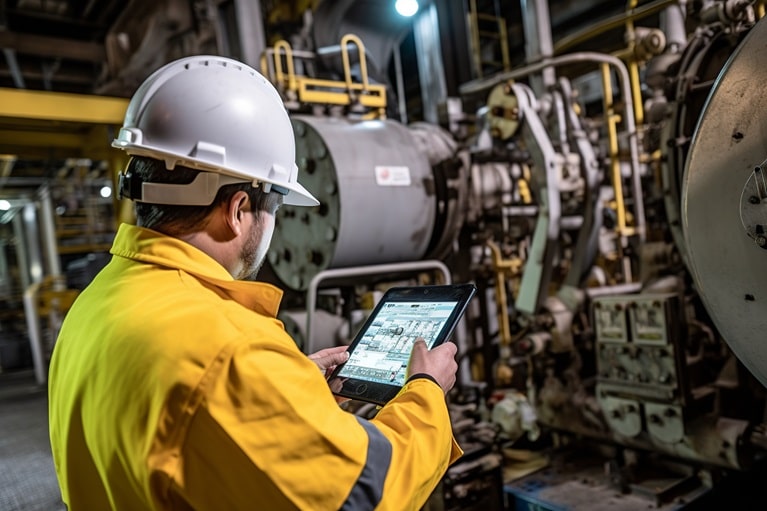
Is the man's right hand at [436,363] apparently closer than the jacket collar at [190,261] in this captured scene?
No

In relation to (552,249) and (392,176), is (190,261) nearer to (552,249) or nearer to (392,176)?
(392,176)

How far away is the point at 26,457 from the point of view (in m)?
4.61

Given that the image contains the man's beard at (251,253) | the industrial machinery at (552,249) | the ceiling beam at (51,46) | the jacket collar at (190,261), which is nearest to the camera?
the jacket collar at (190,261)

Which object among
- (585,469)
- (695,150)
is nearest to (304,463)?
(695,150)

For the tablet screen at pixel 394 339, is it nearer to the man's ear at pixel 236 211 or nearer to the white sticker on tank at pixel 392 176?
the man's ear at pixel 236 211

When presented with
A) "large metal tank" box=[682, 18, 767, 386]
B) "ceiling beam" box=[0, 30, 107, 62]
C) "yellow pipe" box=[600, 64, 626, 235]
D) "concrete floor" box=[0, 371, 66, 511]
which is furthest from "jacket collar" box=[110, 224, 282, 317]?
"ceiling beam" box=[0, 30, 107, 62]

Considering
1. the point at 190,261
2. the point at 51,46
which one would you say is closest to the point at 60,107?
the point at 51,46

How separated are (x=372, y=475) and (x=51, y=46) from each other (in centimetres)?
662

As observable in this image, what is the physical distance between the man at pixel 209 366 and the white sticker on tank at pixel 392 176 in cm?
186

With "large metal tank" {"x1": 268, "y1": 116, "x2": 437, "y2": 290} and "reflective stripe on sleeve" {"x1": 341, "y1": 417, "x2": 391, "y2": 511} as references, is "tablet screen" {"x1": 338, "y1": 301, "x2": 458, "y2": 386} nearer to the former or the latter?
"reflective stripe on sleeve" {"x1": 341, "y1": 417, "x2": 391, "y2": 511}

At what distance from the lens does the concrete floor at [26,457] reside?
370cm

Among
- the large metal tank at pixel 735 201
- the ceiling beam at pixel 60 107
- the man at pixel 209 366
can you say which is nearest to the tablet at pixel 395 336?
the man at pixel 209 366

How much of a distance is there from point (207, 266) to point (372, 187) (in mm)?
2086

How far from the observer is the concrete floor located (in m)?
3.70
